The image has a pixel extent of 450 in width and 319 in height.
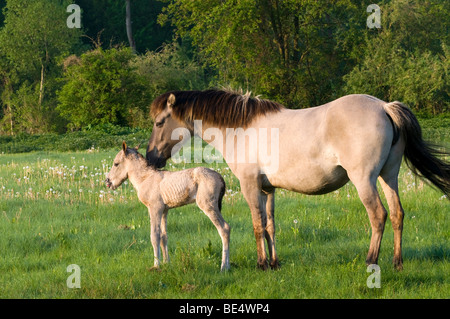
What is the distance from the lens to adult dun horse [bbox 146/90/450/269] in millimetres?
6125

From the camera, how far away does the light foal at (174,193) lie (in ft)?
21.4

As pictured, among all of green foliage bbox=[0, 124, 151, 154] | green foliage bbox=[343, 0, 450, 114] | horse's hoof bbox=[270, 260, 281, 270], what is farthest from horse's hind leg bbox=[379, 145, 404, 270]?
green foliage bbox=[343, 0, 450, 114]

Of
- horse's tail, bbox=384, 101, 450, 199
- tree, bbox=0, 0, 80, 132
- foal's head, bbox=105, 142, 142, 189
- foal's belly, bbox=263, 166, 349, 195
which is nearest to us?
horse's tail, bbox=384, 101, 450, 199

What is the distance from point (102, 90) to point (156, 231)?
2721 centimetres

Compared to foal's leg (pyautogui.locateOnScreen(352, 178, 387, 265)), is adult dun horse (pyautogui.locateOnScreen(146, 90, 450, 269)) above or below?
above

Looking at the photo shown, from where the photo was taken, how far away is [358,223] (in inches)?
351

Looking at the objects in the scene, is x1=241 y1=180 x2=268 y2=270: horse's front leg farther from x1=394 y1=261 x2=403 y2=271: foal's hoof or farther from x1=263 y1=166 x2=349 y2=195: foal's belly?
x1=394 y1=261 x2=403 y2=271: foal's hoof

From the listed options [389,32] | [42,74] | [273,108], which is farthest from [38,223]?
[42,74]

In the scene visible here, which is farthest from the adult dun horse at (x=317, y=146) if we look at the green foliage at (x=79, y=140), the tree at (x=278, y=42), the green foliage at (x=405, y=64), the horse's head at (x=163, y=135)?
the green foliage at (x=405, y=64)

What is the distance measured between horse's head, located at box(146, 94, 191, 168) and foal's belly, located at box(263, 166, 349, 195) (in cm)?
154

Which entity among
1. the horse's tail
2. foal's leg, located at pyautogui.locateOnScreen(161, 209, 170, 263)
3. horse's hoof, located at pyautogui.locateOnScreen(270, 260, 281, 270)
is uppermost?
the horse's tail

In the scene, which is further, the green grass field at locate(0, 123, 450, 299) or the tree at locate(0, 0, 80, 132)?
the tree at locate(0, 0, 80, 132)

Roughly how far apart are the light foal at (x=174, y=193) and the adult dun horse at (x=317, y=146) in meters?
0.41

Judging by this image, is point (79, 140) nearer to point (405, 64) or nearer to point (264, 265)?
point (264, 265)
